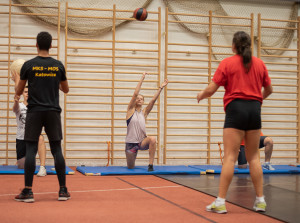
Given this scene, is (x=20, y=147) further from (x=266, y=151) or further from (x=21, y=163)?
(x=266, y=151)

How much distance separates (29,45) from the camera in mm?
7035

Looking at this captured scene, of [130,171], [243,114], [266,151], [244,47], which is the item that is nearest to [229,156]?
[243,114]

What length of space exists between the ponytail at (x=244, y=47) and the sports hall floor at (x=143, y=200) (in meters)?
1.26

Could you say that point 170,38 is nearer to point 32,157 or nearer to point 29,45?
point 29,45

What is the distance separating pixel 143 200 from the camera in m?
3.85

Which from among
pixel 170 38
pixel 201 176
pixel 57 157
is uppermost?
pixel 170 38

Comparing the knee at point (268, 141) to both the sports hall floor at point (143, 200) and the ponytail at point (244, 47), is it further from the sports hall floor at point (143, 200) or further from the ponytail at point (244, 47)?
the ponytail at point (244, 47)

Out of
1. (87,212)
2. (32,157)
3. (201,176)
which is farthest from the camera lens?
(201,176)

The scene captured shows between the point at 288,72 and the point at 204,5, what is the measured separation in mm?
2237

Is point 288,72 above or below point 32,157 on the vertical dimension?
above

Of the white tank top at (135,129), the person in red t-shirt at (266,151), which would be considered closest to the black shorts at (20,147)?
the white tank top at (135,129)

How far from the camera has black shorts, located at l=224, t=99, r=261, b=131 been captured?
3.29 meters

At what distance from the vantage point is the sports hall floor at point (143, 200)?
10.1 feet

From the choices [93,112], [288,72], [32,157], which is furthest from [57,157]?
[288,72]
